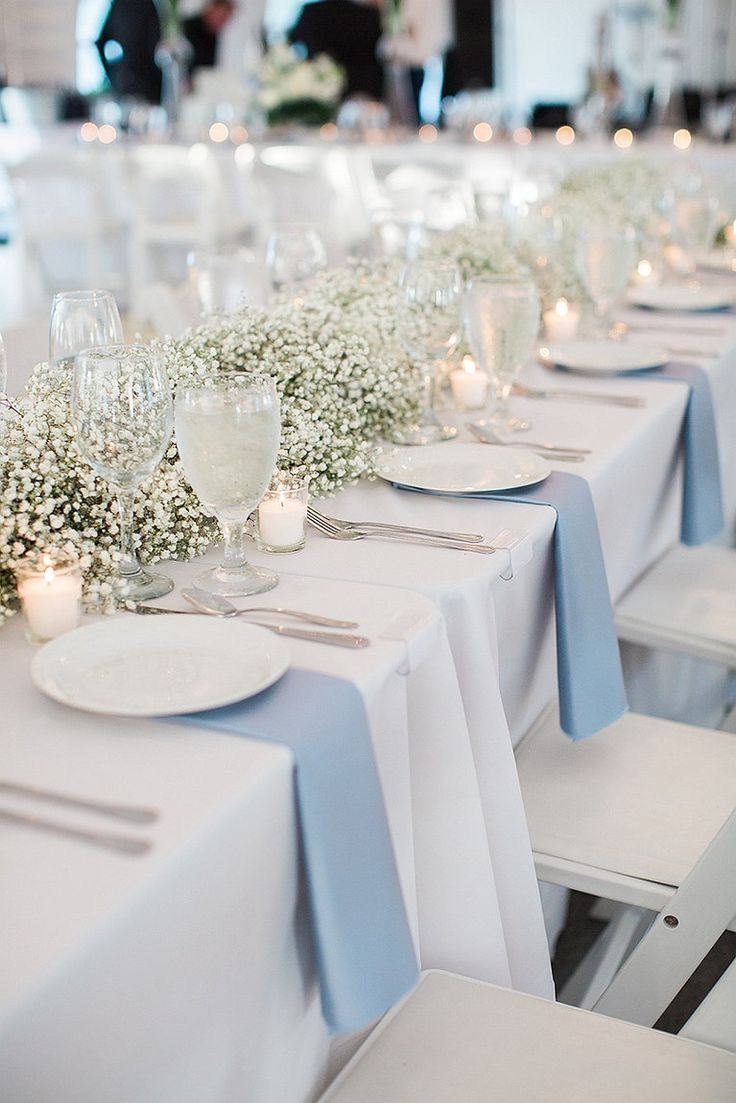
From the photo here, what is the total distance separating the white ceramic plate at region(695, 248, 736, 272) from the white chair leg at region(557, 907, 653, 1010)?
2228 millimetres

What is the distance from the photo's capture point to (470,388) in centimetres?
203

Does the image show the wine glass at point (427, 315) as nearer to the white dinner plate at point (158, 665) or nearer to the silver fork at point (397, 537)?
the silver fork at point (397, 537)

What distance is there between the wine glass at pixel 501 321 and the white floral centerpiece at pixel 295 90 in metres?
6.05

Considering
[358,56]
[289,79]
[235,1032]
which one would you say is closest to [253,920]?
[235,1032]

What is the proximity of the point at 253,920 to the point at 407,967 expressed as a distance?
15 centimetres

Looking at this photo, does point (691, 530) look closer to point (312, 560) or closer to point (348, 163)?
point (312, 560)

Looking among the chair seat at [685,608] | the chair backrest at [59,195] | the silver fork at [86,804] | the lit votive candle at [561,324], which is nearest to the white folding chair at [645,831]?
the chair seat at [685,608]

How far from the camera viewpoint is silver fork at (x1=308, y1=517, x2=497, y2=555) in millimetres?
1405

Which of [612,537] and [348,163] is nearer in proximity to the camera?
[612,537]

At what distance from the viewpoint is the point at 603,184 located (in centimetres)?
404

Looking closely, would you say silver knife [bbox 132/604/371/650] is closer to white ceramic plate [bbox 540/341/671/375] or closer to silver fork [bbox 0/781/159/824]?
silver fork [bbox 0/781/159/824]

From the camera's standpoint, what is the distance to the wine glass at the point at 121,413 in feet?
3.94

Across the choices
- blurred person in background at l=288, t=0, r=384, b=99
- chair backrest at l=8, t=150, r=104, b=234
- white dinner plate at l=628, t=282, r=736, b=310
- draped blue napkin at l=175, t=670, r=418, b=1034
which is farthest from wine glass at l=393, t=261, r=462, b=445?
blurred person in background at l=288, t=0, r=384, b=99

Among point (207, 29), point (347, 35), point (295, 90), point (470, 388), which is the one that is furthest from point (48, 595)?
point (347, 35)
